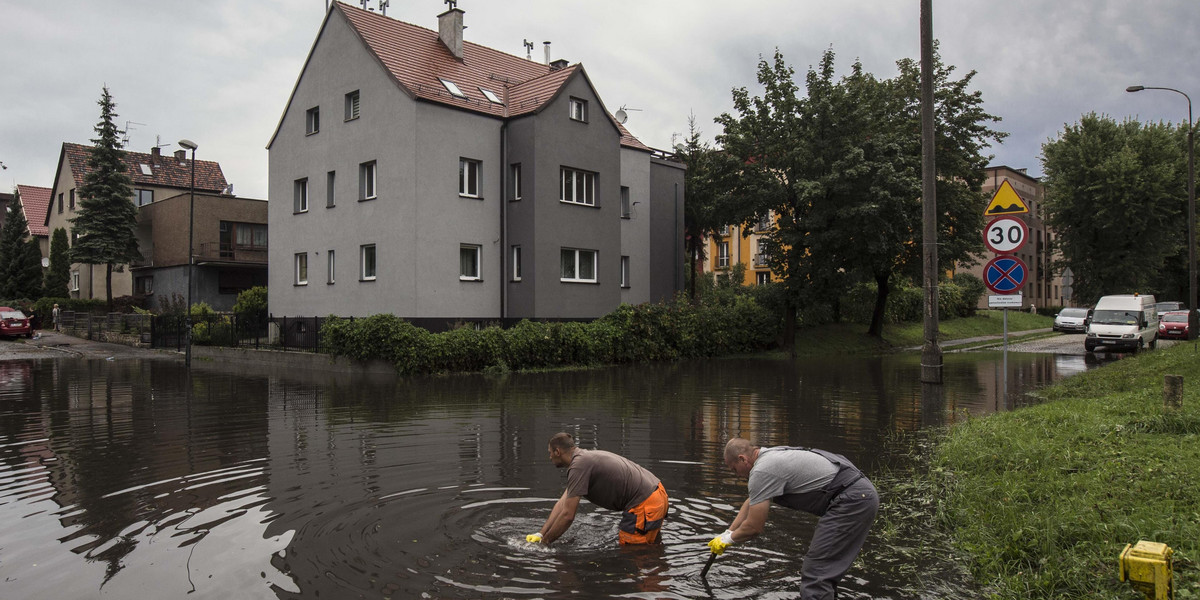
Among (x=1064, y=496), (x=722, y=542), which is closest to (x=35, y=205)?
(x=722, y=542)

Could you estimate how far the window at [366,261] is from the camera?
27.6 metres

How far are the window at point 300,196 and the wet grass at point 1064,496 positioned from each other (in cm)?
2700

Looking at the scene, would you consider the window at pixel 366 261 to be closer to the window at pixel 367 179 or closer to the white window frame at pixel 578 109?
the window at pixel 367 179

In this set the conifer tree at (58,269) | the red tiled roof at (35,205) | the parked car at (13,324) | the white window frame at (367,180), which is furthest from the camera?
the red tiled roof at (35,205)

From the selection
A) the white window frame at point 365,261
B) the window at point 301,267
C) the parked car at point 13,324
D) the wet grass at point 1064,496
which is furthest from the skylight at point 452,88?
the parked car at point 13,324

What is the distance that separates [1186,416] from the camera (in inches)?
336

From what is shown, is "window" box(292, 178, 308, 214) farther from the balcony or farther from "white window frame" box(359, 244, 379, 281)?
the balcony

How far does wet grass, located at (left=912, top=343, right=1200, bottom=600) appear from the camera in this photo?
5.07 metres

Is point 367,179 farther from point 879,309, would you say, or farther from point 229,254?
point 879,309

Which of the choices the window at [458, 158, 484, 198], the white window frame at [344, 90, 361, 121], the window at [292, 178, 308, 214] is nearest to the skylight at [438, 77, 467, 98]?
the window at [458, 158, 484, 198]

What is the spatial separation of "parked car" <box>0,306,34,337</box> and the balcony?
8163 millimetres

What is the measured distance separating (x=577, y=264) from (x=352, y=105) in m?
10.1

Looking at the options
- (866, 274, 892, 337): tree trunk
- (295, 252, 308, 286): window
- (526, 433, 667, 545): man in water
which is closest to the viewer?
(526, 433, 667, 545): man in water

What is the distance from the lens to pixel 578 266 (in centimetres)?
2942
